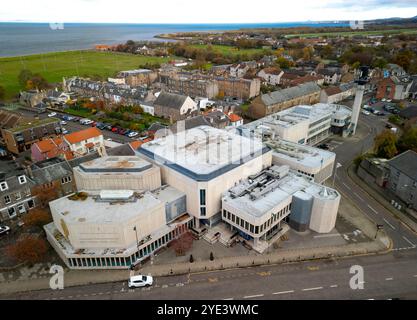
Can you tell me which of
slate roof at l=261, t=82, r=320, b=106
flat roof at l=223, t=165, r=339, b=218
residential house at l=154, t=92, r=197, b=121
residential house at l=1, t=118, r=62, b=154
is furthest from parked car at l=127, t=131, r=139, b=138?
flat roof at l=223, t=165, r=339, b=218

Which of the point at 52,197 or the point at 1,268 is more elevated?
the point at 52,197

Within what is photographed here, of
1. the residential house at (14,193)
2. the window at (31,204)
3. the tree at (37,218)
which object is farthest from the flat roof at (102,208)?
the window at (31,204)

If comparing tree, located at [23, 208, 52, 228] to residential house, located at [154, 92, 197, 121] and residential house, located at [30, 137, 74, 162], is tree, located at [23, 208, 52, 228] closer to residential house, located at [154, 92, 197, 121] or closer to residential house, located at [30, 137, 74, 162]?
residential house, located at [30, 137, 74, 162]

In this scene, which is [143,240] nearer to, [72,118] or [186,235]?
→ [186,235]

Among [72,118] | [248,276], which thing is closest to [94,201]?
[248,276]

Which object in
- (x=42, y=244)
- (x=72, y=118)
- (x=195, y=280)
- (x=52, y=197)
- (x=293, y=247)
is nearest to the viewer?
(x=195, y=280)

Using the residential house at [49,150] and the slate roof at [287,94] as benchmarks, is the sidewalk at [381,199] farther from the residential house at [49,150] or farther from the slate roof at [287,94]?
the residential house at [49,150]

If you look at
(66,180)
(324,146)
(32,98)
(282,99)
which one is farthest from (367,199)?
(32,98)
